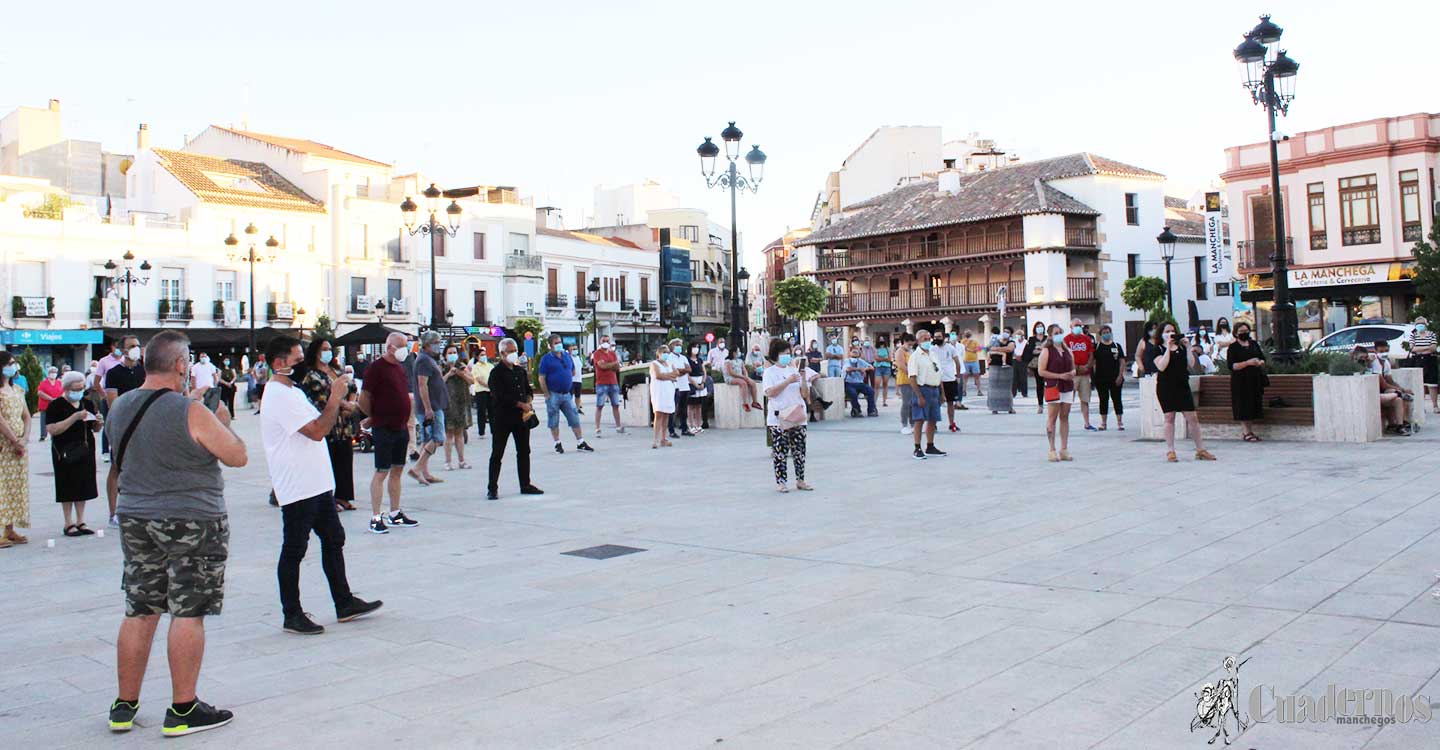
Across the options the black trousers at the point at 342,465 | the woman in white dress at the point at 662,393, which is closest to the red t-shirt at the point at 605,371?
the woman in white dress at the point at 662,393

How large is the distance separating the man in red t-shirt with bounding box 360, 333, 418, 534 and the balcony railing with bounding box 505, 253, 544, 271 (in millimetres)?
49319

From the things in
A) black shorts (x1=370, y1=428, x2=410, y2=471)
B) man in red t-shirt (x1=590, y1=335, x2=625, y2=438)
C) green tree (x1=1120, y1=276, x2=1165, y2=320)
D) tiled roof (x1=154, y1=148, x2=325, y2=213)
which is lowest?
black shorts (x1=370, y1=428, x2=410, y2=471)

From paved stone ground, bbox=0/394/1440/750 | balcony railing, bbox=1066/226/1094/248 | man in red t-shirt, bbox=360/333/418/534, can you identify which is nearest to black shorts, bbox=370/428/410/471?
man in red t-shirt, bbox=360/333/418/534

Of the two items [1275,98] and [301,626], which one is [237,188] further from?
[301,626]

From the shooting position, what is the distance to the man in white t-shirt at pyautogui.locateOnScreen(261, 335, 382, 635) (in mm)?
5777

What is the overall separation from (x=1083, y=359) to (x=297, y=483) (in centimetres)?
1320

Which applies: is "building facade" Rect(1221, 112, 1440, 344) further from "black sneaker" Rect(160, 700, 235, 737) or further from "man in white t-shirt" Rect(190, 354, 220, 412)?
"black sneaker" Rect(160, 700, 235, 737)

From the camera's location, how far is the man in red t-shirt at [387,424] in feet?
29.7

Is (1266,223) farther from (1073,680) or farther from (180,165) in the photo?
(180,165)

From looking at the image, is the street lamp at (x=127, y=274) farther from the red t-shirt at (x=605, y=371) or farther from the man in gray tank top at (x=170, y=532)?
the man in gray tank top at (x=170, y=532)

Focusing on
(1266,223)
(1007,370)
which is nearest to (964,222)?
(1266,223)

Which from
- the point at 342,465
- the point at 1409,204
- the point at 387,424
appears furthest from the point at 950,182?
the point at 387,424

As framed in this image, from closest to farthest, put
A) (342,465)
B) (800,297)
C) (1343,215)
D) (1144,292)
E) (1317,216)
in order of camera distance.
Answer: (342,465) < (1343,215) < (1317,216) < (1144,292) < (800,297)

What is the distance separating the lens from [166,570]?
14.0 ft
